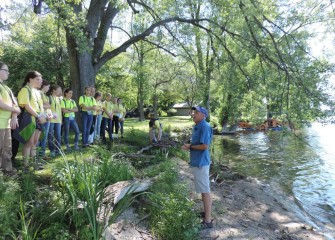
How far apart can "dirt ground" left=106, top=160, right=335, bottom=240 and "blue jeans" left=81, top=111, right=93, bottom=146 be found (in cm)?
288

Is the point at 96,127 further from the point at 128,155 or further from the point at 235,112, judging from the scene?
the point at 235,112

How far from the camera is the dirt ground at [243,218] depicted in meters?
4.45

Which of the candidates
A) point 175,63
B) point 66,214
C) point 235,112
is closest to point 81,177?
point 66,214

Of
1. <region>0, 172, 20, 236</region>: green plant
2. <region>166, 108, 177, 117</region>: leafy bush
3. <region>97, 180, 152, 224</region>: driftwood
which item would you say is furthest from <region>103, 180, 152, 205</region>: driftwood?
<region>166, 108, 177, 117</region>: leafy bush

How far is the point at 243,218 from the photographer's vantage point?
5.82 metres

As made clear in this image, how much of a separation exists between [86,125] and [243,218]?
4.93 metres

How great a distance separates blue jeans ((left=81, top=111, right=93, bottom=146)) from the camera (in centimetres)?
836

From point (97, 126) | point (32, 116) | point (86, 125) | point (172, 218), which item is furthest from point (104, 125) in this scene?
point (172, 218)

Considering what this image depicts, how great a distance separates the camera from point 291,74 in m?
7.81

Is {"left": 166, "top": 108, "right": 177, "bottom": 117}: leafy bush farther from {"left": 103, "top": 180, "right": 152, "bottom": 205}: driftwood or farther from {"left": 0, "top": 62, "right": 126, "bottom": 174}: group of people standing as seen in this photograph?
{"left": 103, "top": 180, "right": 152, "bottom": 205}: driftwood

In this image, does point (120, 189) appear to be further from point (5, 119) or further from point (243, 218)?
point (243, 218)

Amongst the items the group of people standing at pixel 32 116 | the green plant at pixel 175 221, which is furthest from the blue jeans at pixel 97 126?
the green plant at pixel 175 221

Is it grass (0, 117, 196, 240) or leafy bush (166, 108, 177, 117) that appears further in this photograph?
leafy bush (166, 108, 177, 117)

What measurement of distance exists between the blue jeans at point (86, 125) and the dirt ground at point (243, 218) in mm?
2879
